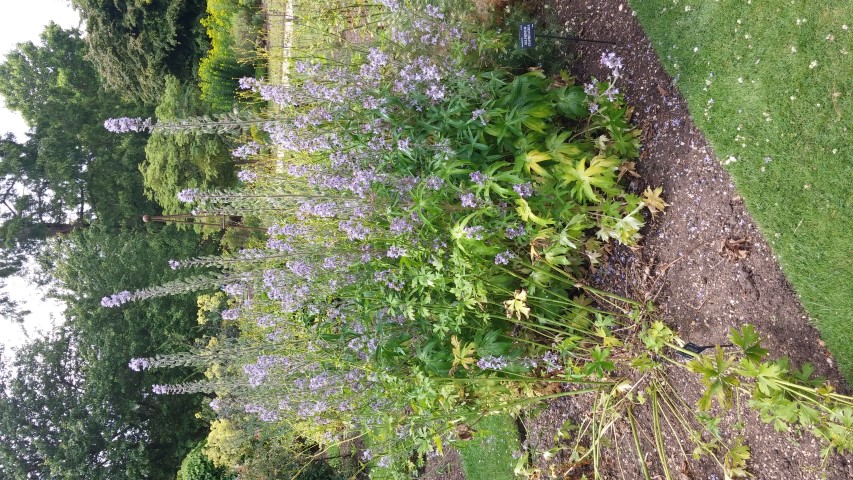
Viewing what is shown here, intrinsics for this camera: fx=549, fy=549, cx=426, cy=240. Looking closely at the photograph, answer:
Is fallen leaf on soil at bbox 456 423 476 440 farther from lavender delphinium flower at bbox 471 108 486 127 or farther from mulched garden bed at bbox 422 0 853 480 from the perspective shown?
lavender delphinium flower at bbox 471 108 486 127

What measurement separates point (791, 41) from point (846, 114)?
1.78 ft

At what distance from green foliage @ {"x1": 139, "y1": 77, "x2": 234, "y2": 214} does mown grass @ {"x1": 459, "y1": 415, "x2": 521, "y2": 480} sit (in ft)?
26.3

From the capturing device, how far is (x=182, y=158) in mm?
12484

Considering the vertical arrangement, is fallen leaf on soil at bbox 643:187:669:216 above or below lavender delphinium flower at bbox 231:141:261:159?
above

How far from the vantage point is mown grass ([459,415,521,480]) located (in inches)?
231

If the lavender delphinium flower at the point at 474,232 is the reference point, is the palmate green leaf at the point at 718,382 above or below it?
below

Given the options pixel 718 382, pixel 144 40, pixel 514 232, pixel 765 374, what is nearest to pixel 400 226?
pixel 514 232

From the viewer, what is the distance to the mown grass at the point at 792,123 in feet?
9.71

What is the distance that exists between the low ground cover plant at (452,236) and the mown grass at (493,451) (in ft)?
4.05

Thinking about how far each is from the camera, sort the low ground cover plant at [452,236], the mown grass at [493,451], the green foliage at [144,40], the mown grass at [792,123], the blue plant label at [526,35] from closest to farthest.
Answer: the mown grass at [792,123]
the low ground cover plant at [452,236]
the blue plant label at [526,35]
the mown grass at [493,451]
the green foliage at [144,40]

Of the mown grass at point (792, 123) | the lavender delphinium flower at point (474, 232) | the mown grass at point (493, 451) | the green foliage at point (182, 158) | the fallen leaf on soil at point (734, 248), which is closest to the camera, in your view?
the mown grass at point (792, 123)

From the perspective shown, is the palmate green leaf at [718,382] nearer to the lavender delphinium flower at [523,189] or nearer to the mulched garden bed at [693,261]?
the mulched garden bed at [693,261]

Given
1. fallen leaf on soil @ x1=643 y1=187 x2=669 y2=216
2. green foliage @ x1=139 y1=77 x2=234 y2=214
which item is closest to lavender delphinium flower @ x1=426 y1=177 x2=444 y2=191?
fallen leaf on soil @ x1=643 y1=187 x2=669 y2=216

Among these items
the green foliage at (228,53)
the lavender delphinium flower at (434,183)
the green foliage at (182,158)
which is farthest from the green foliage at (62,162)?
the lavender delphinium flower at (434,183)
